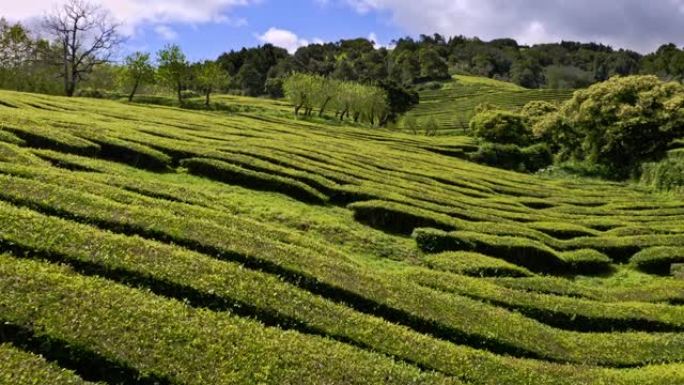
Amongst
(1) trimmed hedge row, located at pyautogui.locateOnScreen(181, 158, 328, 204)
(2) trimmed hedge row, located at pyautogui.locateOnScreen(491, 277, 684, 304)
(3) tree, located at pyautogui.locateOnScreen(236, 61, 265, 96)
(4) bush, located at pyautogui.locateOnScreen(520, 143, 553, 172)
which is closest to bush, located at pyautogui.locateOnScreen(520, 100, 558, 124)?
(4) bush, located at pyautogui.locateOnScreen(520, 143, 553, 172)

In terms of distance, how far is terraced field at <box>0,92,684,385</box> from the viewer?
11.4m

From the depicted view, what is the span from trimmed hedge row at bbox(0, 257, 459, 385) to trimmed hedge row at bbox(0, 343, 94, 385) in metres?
0.66

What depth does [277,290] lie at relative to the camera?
15.3m

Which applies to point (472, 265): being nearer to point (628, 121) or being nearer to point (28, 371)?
point (28, 371)

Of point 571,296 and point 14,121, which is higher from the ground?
point 14,121

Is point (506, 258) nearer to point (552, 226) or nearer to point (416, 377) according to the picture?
point (552, 226)

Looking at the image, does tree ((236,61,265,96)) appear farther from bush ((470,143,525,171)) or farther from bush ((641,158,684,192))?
bush ((641,158,684,192))

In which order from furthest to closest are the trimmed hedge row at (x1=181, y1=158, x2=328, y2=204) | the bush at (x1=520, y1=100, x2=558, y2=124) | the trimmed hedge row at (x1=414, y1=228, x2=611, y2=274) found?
the bush at (x1=520, y1=100, x2=558, y2=124) < the trimmed hedge row at (x1=181, y1=158, x2=328, y2=204) < the trimmed hedge row at (x1=414, y1=228, x2=611, y2=274)

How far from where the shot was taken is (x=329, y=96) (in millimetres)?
111938

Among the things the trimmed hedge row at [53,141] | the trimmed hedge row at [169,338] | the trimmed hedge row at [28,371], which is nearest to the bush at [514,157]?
the trimmed hedge row at [53,141]

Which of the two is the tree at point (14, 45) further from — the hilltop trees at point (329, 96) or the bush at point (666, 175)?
the bush at point (666, 175)

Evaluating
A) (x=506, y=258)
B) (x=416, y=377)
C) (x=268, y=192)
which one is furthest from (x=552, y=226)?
(x=416, y=377)

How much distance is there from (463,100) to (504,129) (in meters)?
86.7

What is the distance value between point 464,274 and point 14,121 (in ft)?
79.1
